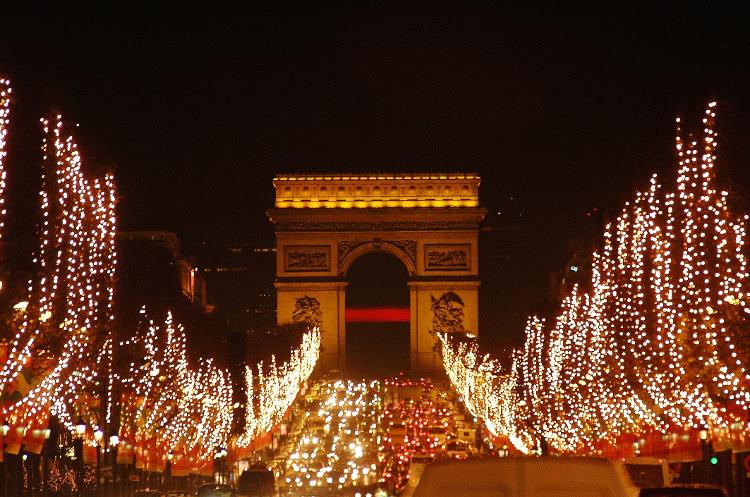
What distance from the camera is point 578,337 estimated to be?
51.7 meters

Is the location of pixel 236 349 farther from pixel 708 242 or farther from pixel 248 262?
pixel 248 262

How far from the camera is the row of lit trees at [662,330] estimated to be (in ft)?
104

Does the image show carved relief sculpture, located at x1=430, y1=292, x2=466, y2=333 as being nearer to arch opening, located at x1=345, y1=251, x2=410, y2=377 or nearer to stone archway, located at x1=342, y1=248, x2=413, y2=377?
stone archway, located at x1=342, y1=248, x2=413, y2=377

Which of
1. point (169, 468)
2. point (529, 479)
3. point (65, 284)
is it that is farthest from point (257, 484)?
point (529, 479)

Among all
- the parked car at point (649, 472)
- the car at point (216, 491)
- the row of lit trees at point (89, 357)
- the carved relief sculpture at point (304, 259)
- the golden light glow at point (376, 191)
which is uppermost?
the golden light glow at point (376, 191)

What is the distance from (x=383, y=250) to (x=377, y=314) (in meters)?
13.6

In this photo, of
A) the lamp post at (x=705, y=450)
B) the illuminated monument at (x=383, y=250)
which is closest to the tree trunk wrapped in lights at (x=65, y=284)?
the lamp post at (x=705, y=450)

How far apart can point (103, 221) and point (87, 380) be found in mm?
7036

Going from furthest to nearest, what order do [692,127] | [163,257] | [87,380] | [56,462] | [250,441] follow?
1. [163,257]
2. [250,441]
3. [56,462]
4. [87,380]
5. [692,127]

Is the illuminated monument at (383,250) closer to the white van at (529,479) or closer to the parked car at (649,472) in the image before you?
the parked car at (649,472)

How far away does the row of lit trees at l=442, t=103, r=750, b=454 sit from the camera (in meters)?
31.6

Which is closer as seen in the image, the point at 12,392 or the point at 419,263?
the point at 12,392

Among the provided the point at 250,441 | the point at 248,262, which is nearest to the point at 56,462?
the point at 250,441

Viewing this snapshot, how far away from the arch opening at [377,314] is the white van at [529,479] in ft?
416
